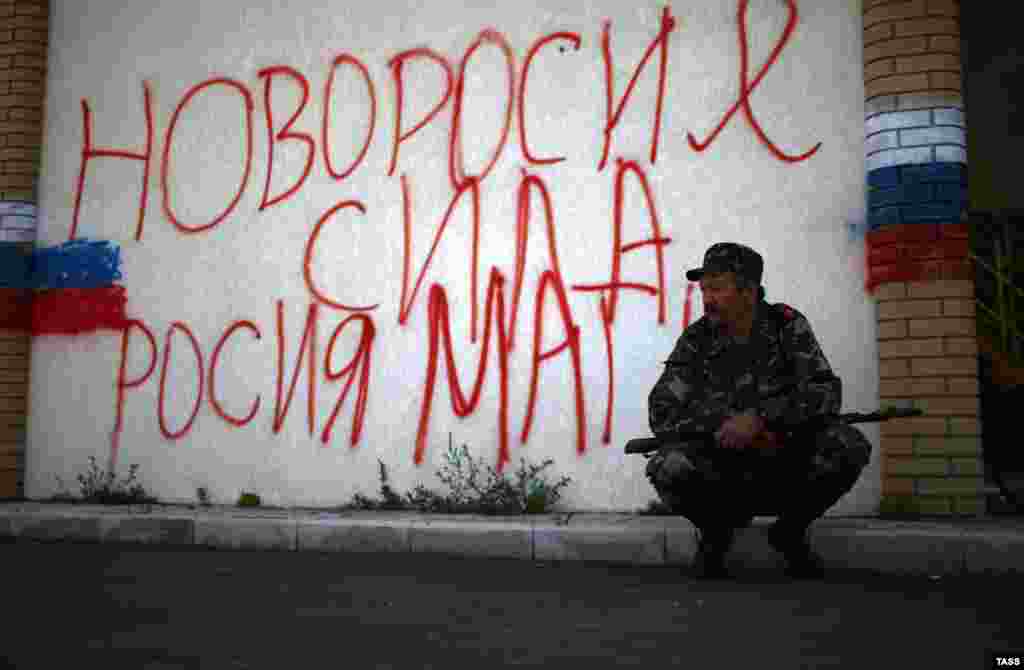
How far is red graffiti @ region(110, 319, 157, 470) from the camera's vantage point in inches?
250

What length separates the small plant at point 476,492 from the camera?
544cm

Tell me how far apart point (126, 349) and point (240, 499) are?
4.32 feet

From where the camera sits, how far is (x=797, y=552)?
4.05 metres

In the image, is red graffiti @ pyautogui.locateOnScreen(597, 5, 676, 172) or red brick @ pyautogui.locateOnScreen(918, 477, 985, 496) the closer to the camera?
red brick @ pyautogui.locateOnScreen(918, 477, 985, 496)

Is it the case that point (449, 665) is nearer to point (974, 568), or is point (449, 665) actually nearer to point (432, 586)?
point (432, 586)

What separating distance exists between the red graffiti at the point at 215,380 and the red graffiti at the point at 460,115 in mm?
1612

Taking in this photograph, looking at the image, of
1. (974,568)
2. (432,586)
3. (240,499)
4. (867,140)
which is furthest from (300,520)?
(867,140)

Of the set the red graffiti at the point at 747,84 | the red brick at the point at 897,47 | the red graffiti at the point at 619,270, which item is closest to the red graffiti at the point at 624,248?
the red graffiti at the point at 619,270

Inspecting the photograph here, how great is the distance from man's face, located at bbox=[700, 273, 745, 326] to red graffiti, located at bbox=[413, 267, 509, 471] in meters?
1.82

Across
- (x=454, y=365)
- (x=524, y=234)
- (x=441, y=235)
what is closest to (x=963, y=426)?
(x=524, y=234)

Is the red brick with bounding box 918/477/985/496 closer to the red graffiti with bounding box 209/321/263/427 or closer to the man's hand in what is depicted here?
the man's hand

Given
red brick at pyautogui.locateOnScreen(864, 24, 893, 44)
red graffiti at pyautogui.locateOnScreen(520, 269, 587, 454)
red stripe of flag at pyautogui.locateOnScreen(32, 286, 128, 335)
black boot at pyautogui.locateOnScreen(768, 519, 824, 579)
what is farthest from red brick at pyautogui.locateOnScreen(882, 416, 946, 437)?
red stripe of flag at pyautogui.locateOnScreen(32, 286, 128, 335)

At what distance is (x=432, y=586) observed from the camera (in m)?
3.83

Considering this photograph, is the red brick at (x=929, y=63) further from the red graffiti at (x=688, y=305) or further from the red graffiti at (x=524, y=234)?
the red graffiti at (x=524, y=234)
